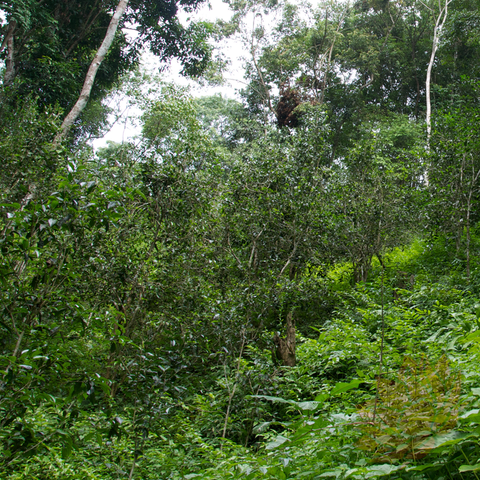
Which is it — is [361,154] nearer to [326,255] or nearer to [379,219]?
[379,219]

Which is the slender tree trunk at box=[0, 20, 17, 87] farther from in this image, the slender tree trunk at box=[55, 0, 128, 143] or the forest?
Answer: the slender tree trunk at box=[55, 0, 128, 143]

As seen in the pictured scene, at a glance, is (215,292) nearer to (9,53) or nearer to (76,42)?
(9,53)

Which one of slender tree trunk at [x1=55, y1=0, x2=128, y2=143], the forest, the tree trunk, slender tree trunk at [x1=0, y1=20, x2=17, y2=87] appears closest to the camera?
the forest

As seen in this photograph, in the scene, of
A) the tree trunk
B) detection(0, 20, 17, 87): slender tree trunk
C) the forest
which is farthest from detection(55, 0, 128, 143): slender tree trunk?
the tree trunk

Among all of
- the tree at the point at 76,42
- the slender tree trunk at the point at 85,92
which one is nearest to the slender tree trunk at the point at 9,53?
the tree at the point at 76,42

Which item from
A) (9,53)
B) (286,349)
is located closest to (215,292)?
(286,349)

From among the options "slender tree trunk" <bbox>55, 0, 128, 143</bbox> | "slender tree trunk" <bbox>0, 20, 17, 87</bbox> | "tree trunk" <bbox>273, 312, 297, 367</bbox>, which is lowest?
"tree trunk" <bbox>273, 312, 297, 367</bbox>

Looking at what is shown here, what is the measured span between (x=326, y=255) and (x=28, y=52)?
10910mm

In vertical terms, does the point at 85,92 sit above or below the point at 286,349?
above

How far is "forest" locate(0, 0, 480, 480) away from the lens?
1945 mm

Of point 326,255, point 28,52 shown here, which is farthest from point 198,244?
point 28,52

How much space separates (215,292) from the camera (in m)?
5.09

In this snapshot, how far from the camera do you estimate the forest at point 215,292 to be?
1.95 metres

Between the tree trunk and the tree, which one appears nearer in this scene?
the tree trunk
